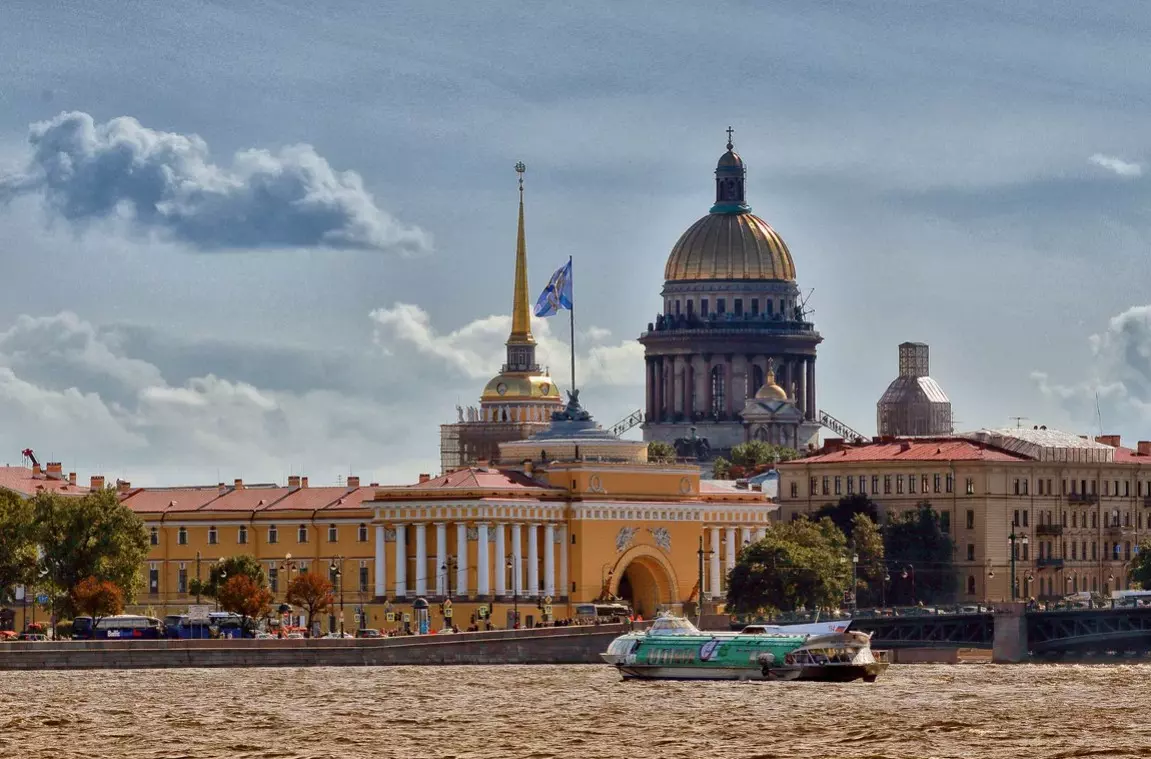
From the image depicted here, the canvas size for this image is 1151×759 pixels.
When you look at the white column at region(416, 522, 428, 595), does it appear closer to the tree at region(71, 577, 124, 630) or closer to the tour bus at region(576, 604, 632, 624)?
the tour bus at region(576, 604, 632, 624)

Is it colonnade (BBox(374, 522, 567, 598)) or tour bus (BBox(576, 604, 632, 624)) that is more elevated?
colonnade (BBox(374, 522, 567, 598))

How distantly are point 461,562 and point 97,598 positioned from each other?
48.1 feet

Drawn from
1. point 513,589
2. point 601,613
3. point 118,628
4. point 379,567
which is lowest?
point 118,628

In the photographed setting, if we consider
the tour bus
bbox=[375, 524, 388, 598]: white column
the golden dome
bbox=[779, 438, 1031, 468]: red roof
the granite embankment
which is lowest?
the granite embankment

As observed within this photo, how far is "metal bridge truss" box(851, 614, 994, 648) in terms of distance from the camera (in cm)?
13350

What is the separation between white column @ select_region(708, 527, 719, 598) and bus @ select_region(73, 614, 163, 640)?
82.1 ft

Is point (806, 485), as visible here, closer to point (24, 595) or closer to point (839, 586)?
point (839, 586)

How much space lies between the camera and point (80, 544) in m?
135

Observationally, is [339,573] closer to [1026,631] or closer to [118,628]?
[118,628]

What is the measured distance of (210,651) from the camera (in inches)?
4658

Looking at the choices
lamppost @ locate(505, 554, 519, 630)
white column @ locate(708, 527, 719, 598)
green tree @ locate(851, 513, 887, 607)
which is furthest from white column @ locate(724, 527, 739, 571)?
lamppost @ locate(505, 554, 519, 630)

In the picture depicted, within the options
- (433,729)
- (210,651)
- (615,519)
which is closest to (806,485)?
(615,519)

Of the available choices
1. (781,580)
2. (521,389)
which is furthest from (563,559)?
(521,389)

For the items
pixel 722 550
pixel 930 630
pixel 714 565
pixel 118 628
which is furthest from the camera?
pixel 722 550
